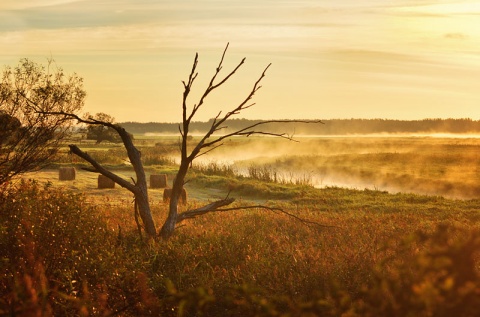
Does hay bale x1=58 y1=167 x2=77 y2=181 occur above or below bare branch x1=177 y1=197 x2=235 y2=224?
below

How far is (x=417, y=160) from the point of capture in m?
52.6

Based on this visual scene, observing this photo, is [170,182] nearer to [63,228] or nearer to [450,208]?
[450,208]

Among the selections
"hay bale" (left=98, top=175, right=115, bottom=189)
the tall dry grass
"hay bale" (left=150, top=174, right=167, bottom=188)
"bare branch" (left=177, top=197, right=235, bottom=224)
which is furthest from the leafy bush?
"hay bale" (left=150, top=174, right=167, bottom=188)

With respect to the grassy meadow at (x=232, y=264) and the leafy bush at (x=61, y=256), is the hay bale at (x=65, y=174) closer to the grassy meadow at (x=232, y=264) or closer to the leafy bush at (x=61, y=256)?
the grassy meadow at (x=232, y=264)

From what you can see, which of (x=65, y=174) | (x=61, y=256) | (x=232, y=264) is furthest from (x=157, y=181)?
(x=61, y=256)

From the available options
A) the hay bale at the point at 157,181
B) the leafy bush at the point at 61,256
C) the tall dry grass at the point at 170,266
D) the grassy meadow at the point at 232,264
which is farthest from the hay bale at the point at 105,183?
the leafy bush at the point at 61,256

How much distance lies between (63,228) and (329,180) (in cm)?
3367

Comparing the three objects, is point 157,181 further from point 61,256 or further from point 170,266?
point 61,256

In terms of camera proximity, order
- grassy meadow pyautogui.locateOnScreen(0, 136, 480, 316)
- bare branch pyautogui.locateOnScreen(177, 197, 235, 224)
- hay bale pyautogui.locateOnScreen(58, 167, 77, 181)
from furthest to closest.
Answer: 1. hay bale pyautogui.locateOnScreen(58, 167, 77, 181)
2. bare branch pyautogui.locateOnScreen(177, 197, 235, 224)
3. grassy meadow pyautogui.locateOnScreen(0, 136, 480, 316)

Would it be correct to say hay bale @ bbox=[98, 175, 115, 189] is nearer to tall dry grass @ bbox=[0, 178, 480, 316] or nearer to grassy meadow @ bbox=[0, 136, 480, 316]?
grassy meadow @ bbox=[0, 136, 480, 316]

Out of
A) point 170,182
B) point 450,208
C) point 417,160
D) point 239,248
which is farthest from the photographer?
point 417,160

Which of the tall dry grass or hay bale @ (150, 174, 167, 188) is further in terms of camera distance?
hay bale @ (150, 174, 167, 188)

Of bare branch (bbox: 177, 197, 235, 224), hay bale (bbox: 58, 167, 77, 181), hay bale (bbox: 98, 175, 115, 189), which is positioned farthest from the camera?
hay bale (bbox: 58, 167, 77, 181)

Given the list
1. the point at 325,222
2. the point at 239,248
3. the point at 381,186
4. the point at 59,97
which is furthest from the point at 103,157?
the point at 239,248
